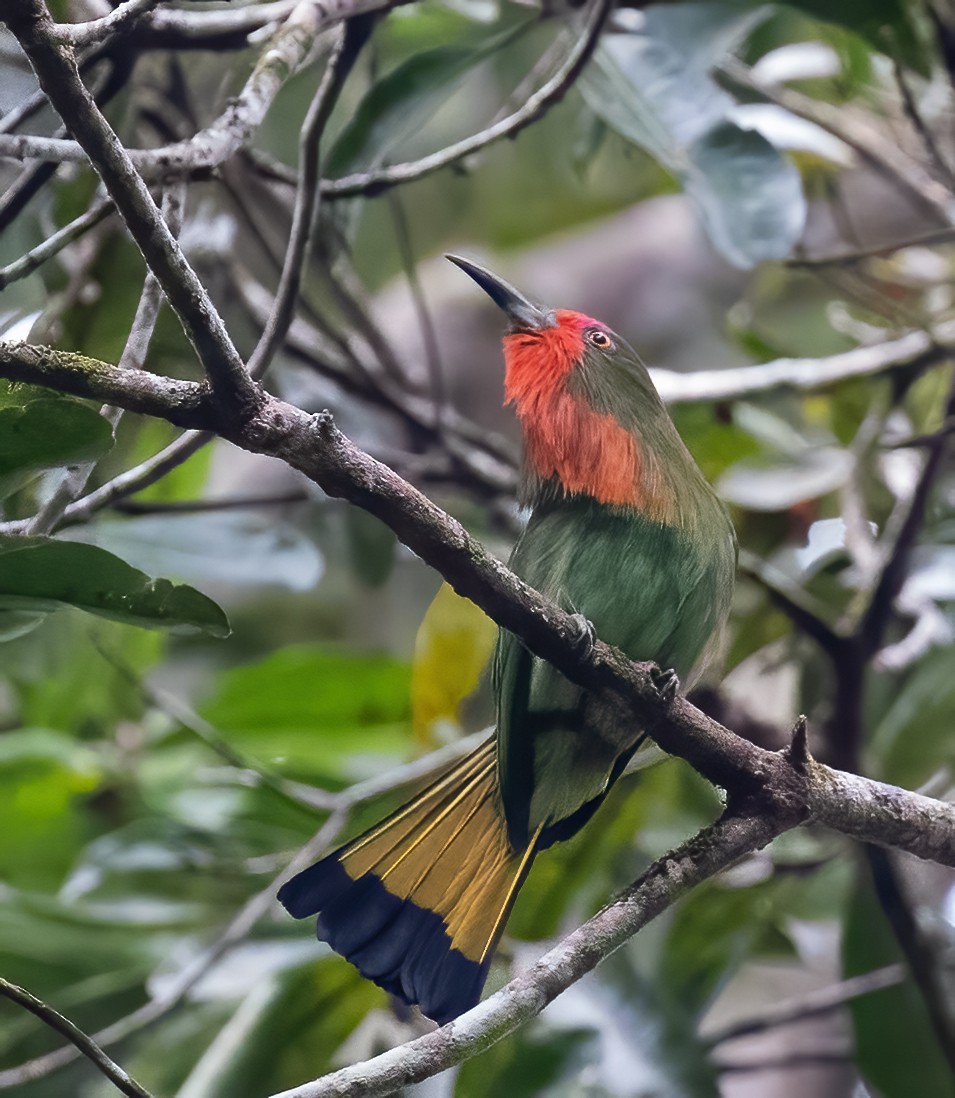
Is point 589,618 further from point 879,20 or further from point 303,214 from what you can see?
point 879,20

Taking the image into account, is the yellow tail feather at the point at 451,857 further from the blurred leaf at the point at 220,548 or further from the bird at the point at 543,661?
the blurred leaf at the point at 220,548

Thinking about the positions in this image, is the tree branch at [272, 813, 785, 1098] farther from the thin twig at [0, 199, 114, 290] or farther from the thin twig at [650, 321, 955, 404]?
the thin twig at [650, 321, 955, 404]

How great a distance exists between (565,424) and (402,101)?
604mm

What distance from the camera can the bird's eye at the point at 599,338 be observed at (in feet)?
3.88

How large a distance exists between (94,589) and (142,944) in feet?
3.33

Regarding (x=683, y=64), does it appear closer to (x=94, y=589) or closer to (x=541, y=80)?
(x=541, y=80)

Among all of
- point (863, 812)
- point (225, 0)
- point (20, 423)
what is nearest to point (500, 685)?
point (863, 812)

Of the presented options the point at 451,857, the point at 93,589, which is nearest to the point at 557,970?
the point at 451,857

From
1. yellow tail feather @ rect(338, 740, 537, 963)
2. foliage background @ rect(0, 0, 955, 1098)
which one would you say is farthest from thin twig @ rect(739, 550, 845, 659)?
yellow tail feather @ rect(338, 740, 537, 963)

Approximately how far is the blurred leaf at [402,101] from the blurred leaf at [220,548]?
449mm

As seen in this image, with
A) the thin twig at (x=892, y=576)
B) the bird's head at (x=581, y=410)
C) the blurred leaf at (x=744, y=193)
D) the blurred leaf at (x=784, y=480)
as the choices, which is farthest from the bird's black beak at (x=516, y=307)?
the blurred leaf at (x=784, y=480)

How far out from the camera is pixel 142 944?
1.80 m

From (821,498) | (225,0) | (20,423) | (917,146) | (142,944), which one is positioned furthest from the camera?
(917,146)

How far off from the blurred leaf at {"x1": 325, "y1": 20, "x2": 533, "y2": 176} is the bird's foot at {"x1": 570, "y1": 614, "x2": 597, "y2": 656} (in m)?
0.75
